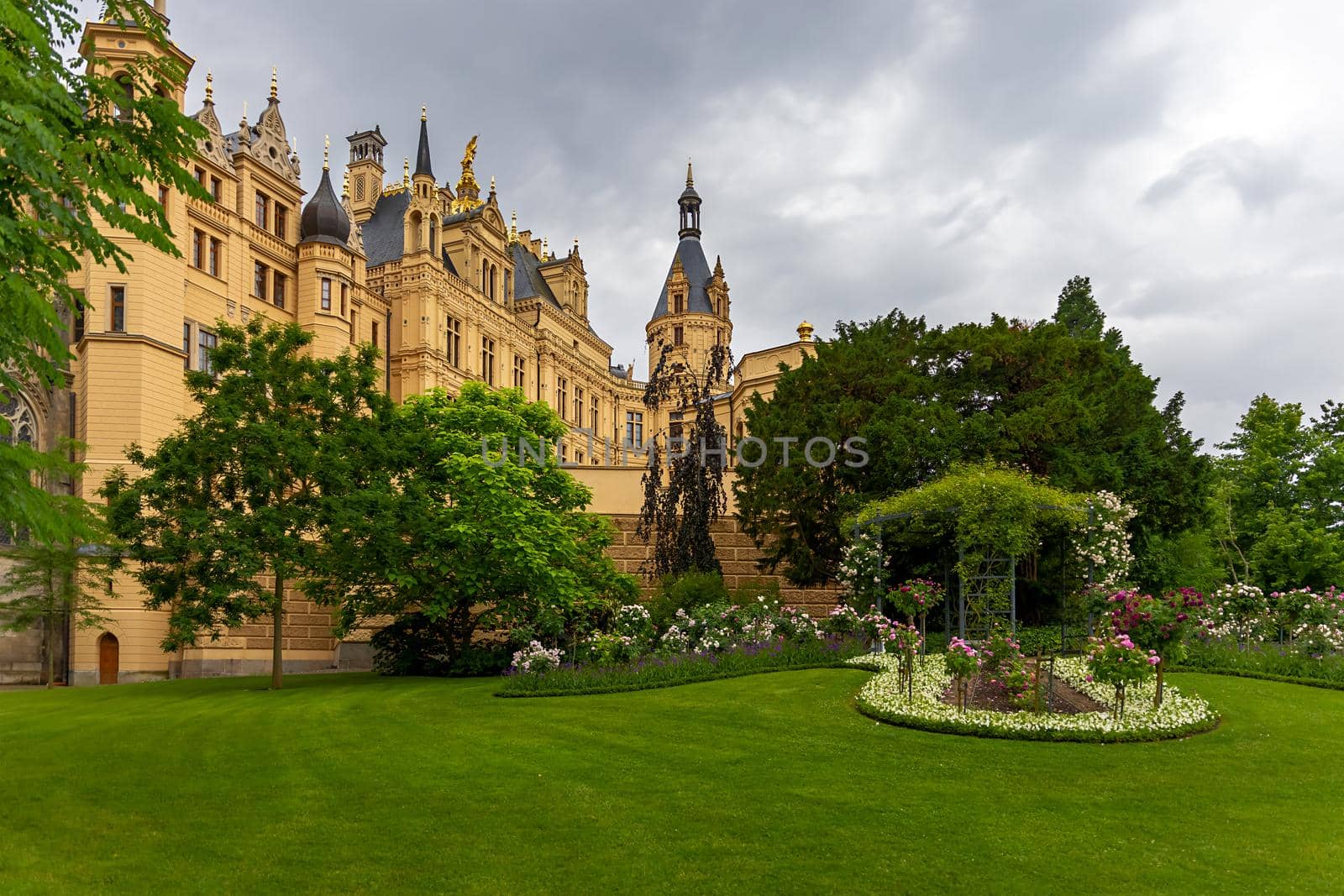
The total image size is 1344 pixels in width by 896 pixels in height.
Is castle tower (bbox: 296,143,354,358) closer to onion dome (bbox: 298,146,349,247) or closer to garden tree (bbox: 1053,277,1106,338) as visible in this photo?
onion dome (bbox: 298,146,349,247)

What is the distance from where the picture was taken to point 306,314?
42.4 m

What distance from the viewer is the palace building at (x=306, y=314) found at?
32.0 meters

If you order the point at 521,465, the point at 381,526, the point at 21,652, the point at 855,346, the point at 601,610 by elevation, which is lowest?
the point at 21,652

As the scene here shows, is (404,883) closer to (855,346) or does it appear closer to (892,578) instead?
(892,578)

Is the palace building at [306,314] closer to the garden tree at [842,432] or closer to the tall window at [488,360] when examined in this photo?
the tall window at [488,360]

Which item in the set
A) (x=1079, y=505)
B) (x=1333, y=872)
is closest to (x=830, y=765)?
(x=1333, y=872)

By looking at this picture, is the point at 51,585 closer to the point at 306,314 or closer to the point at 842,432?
the point at 306,314

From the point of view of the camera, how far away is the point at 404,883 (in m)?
8.35

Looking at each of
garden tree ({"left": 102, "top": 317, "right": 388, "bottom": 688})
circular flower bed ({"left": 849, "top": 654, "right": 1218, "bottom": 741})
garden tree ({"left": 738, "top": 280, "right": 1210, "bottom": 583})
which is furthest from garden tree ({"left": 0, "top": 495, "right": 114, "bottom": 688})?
circular flower bed ({"left": 849, "top": 654, "right": 1218, "bottom": 741})

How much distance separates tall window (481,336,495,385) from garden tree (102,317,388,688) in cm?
3059

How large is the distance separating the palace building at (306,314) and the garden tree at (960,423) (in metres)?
4.72

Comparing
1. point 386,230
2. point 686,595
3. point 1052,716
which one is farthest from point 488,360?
point 1052,716

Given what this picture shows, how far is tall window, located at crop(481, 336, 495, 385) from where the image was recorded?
54438mm

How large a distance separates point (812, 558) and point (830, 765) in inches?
575
